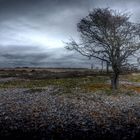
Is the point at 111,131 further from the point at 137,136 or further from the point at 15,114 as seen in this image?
the point at 15,114

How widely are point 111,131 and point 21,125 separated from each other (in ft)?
22.4

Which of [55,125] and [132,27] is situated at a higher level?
[132,27]

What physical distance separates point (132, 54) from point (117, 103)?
18081 millimetres

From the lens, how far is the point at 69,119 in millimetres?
27062

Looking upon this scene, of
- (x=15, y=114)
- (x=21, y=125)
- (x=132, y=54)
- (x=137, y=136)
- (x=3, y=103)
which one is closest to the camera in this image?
(x=137, y=136)

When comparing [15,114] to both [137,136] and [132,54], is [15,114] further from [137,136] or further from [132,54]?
[132,54]

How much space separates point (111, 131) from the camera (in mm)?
23547

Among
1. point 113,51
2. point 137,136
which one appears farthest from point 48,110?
point 113,51

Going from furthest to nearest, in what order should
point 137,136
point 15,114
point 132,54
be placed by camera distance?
point 132,54 → point 15,114 → point 137,136

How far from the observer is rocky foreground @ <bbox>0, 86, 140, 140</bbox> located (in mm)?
22875

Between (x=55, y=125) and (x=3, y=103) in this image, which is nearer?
(x=55, y=125)

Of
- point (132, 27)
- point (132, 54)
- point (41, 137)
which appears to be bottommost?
point (41, 137)

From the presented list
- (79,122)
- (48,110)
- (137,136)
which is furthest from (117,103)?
(137,136)

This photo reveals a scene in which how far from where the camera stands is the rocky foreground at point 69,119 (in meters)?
22.9
